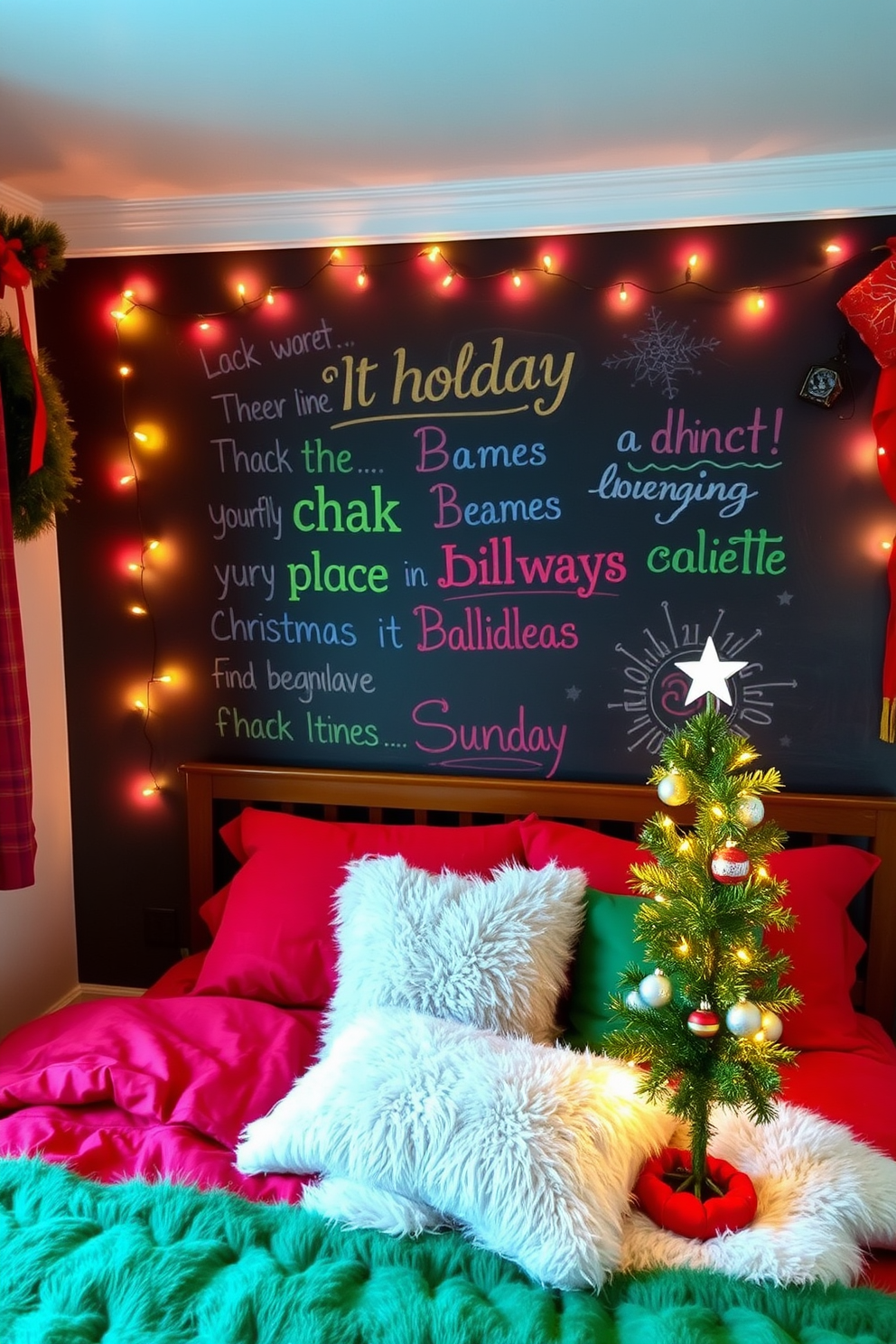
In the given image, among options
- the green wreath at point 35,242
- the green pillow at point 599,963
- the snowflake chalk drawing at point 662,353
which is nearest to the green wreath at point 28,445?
the green wreath at point 35,242

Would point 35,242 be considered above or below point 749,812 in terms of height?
Answer: above

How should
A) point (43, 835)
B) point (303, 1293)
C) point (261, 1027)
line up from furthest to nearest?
point (43, 835)
point (261, 1027)
point (303, 1293)

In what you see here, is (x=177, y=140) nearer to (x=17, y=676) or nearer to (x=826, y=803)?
(x=17, y=676)

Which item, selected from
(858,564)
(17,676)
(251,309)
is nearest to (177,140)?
(251,309)

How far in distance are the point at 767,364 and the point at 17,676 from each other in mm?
1902

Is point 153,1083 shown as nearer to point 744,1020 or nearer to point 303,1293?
point 303,1293

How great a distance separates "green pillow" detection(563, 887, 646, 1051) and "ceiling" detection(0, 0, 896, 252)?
164 centimetres

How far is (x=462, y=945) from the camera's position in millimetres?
1958

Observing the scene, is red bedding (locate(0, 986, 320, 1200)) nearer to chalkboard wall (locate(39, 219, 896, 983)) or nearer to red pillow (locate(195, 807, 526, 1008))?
red pillow (locate(195, 807, 526, 1008))

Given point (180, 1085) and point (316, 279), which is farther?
point (316, 279)

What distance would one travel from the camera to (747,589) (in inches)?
94.1

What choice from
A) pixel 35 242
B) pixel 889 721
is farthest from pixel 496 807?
pixel 35 242

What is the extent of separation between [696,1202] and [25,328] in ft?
7.11

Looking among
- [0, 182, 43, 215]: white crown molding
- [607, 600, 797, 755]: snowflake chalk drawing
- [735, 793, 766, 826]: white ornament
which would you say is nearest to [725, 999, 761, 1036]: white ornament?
[735, 793, 766, 826]: white ornament
